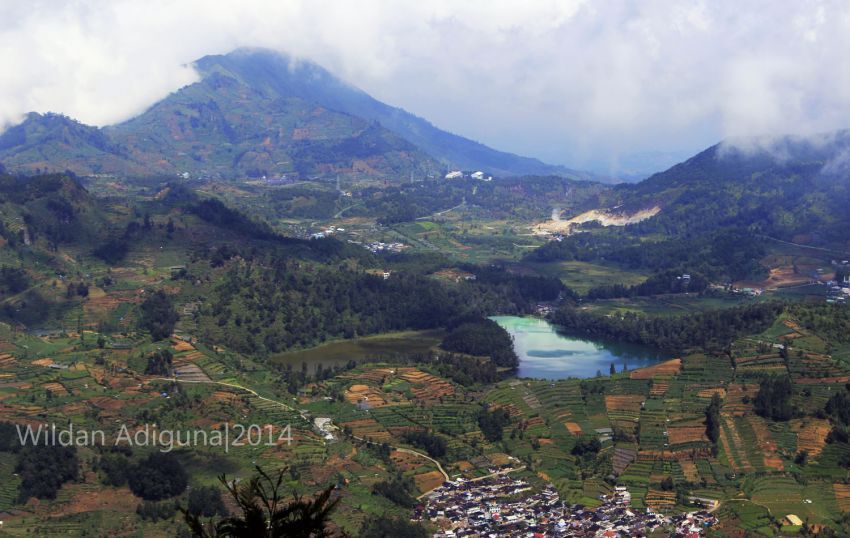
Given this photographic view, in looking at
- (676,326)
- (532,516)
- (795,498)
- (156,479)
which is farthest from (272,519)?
(676,326)

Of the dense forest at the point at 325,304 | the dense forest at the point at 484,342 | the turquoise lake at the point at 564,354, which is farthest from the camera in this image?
the dense forest at the point at 325,304

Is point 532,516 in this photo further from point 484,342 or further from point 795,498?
point 484,342

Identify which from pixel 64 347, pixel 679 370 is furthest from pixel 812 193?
pixel 64 347

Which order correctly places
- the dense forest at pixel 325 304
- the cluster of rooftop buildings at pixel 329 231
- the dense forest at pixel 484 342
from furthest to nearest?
1. the cluster of rooftop buildings at pixel 329 231
2. the dense forest at pixel 325 304
3. the dense forest at pixel 484 342

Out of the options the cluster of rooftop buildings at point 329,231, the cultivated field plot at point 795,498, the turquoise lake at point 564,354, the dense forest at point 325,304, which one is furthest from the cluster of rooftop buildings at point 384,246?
the cultivated field plot at point 795,498

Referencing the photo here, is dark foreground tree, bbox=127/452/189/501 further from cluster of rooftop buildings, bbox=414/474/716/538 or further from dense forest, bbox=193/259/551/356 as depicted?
dense forest, bbox=193/259/551/356

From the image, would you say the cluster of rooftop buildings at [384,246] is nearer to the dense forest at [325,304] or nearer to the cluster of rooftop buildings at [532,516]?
the dense forest at [325,304]
